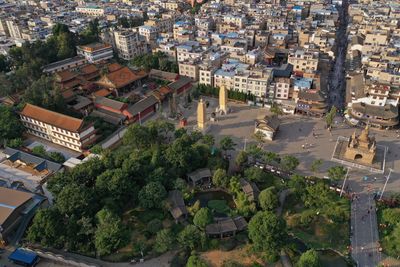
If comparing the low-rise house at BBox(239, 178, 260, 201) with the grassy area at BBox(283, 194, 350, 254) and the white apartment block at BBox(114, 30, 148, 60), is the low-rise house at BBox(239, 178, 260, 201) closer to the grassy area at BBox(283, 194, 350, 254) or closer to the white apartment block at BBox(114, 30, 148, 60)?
the grassy area at BBox(283, 194, 350, 254)

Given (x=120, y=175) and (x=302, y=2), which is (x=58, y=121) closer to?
(x=120, y=175)

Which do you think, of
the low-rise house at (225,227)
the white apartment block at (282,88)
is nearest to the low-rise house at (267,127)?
the white apartment block at (282,88)

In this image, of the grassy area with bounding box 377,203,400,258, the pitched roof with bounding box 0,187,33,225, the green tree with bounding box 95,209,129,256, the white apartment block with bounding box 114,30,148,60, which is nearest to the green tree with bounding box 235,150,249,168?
the grassy area with bounding box 377,203,400,258

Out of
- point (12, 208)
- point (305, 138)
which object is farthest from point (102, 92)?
point (305, 138)

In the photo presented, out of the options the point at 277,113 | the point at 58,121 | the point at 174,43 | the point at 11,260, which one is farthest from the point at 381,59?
the point at 11,260

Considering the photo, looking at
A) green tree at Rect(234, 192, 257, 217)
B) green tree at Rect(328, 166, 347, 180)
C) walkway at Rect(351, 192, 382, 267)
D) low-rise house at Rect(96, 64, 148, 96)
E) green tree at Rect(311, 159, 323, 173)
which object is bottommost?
walkway at Rect(351, 192, 382, 267)
